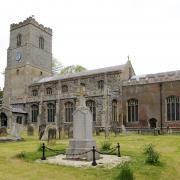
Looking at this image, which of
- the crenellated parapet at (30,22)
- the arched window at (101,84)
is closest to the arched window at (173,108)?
the arched window at (101,84)

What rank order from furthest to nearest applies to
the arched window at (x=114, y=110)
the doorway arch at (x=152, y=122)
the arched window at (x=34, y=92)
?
the arched window at (x=34, y=92), the arched window at (x=114, y=110), the doorway arch at (x=152, y=122)

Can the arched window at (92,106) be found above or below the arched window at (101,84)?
below

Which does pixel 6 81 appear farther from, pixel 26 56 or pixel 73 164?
pixel 73 164

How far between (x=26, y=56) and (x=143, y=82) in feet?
76.8

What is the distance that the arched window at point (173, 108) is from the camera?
33219 millimetres

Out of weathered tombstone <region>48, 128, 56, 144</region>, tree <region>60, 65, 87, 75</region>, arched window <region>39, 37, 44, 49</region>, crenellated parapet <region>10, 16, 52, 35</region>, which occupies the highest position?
crenellated parapet <region>10, 16, 52, 35</region>

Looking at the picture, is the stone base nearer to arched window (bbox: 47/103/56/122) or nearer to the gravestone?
the gravestone

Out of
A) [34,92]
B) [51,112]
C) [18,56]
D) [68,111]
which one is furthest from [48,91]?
[18,56]

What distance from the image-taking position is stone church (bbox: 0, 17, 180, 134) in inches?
1355

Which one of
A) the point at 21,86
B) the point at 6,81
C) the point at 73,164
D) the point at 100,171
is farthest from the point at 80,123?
the point at 6,81

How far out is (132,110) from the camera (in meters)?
36.5

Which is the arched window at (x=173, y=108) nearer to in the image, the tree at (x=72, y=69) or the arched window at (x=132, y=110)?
the arched window at (x=132, y=110)

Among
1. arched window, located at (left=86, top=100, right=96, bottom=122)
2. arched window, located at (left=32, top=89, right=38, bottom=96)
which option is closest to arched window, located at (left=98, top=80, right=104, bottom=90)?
arched window, located at (left=86, top=100, right=96, bottom=122)

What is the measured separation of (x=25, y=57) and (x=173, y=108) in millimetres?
27917
